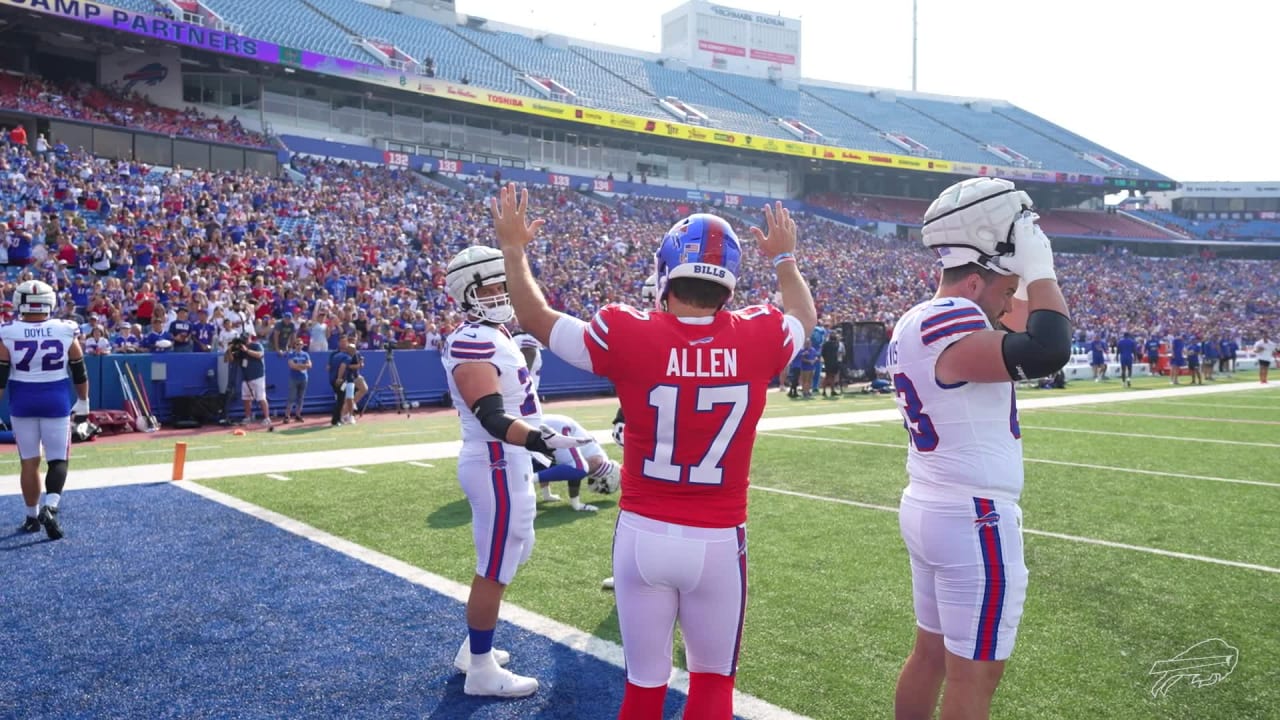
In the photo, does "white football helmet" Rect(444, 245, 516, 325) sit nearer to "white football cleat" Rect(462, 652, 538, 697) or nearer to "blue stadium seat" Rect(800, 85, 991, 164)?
"white football cleat" Rect(462, 652, 538, 697)

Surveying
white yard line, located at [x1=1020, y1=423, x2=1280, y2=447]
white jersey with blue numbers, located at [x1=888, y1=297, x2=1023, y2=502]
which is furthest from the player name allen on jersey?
white yard line, located at [x1=1020, y1=423, x2=1280, y2=447]

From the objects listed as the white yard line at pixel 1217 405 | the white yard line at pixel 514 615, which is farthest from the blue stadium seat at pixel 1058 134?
the white yard line at pixel 514 615

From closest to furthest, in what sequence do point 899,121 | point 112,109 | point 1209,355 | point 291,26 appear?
point 112,109
point 1209,355
point 291,26
point 899,121

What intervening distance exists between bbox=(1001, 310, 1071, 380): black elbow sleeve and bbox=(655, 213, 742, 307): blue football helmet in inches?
33.4

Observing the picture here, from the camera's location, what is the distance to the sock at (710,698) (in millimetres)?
2699

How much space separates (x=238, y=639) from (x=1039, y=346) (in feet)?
14.8

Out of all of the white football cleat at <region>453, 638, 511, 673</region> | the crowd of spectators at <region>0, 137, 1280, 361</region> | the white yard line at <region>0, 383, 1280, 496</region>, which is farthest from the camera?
the crowd of spectators at <region>0, 137, 1280, 361</region>

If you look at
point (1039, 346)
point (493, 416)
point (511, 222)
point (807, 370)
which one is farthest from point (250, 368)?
point (1039, 346)

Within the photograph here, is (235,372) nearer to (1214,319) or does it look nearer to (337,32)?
(337,32)

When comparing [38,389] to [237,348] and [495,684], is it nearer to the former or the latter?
[495,684]

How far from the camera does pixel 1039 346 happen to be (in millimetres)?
2496

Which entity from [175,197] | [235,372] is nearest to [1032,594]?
[235,372]

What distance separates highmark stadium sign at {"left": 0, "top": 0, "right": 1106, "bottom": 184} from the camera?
91.2 ft

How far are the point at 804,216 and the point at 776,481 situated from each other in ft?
139
